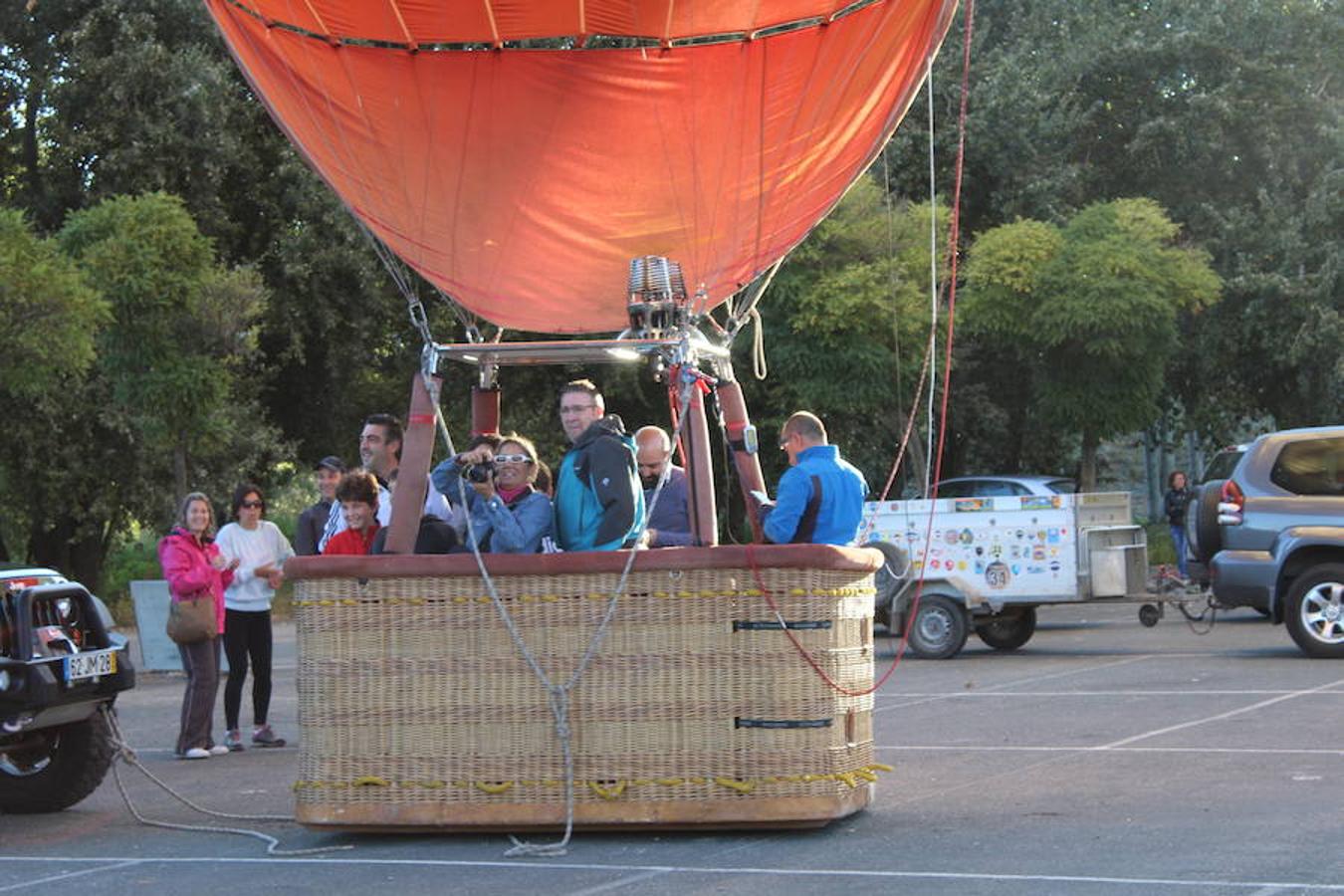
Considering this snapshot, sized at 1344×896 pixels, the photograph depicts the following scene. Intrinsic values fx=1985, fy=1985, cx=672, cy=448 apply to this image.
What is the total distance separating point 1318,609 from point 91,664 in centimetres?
1087

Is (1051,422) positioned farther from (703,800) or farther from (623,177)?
(703,800)

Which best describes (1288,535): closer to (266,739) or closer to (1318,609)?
(1318,609)

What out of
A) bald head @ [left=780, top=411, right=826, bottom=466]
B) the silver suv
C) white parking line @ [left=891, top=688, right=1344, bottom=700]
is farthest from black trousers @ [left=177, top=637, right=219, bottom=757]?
the silver suv

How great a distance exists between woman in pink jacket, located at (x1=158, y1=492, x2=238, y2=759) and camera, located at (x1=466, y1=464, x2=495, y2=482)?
411 cm

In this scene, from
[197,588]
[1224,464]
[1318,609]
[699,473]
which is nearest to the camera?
[699,473]

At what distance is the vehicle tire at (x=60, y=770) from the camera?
10.5 m

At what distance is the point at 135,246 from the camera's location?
957 inches

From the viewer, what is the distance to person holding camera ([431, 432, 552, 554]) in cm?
908

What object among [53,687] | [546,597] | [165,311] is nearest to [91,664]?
[53,687]

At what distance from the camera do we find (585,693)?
875 cm

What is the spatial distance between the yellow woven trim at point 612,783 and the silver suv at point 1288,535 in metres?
9.17

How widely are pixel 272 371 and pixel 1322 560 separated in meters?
19.2

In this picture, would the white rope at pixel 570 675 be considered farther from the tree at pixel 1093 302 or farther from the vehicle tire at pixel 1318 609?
the tree at pixel 1093 302

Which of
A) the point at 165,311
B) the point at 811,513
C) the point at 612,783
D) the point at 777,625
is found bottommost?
the point at 612,783
